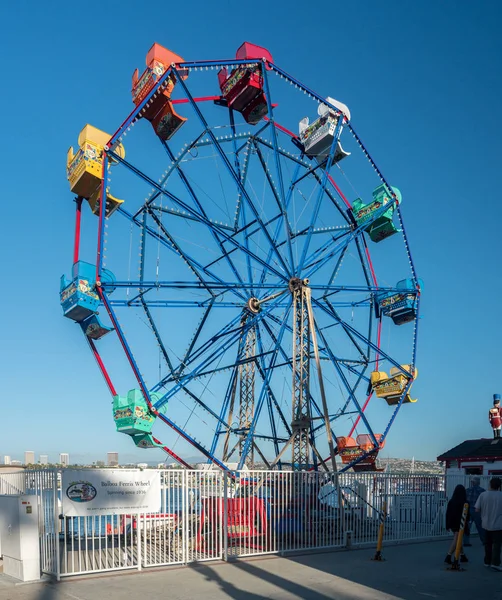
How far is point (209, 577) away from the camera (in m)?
10.9

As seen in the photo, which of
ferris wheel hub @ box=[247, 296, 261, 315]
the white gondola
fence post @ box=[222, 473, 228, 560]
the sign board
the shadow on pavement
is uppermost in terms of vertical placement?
the white gondola

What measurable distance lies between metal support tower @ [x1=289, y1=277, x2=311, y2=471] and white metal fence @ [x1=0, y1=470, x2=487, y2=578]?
3.21 meters

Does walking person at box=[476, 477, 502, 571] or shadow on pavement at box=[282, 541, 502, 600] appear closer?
shadow on pavement at box=[282, 541, 502, 600]

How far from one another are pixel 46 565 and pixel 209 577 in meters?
2.75

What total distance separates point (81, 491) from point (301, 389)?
949cm

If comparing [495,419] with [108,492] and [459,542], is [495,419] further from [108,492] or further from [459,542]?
[108,492]

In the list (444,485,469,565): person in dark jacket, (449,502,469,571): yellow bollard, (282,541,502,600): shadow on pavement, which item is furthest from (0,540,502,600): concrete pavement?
(444,485,469,565): person in dark jacket

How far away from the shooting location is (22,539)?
10.6m

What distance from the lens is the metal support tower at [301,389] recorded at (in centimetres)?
1892

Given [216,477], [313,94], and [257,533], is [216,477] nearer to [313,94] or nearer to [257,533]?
[257,533]

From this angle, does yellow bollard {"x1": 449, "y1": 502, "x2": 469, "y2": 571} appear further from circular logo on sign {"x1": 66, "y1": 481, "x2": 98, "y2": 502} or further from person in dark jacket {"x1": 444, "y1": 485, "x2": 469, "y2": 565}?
circular logo on sign {"x1": 66, "y1": 481, "x2": 98, "y2": 502}

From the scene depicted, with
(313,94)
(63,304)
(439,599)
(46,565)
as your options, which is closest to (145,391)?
(63,304)

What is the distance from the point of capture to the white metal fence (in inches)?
437

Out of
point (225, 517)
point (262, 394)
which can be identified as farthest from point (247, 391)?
point (225, 517)
